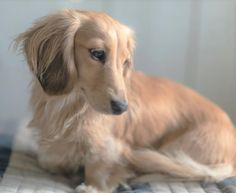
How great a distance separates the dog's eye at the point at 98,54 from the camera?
138 cm

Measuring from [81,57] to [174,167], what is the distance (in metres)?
0.48

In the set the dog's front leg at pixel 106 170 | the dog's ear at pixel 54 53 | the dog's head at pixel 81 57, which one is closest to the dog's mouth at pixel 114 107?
the dog's head at pixel 81 57

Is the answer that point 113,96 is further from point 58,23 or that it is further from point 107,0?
point 107,0

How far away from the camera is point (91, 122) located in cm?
152

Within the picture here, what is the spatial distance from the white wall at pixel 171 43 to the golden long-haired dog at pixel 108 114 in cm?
56

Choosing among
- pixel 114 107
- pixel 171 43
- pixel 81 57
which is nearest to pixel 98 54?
pixel 81 57

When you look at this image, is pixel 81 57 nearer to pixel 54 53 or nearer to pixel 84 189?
pixel 54 53

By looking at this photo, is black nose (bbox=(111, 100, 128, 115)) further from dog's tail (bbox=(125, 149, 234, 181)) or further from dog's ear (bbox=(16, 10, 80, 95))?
dog's tail (bbox=(125, 149, 234, 181))

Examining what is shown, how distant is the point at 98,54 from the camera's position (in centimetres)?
138

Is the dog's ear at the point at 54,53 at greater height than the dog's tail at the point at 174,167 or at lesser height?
greater

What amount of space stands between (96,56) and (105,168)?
379 mm

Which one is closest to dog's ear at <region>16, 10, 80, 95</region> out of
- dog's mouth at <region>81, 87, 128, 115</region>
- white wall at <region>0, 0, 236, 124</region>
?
dog's mouth at <region>81, 87, 128, 115</region>

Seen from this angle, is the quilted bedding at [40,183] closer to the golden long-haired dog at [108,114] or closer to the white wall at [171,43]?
the golden long-haired dog at [108,114]

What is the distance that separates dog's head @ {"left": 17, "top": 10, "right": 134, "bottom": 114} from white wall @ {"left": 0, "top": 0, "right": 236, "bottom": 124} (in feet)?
2.44
